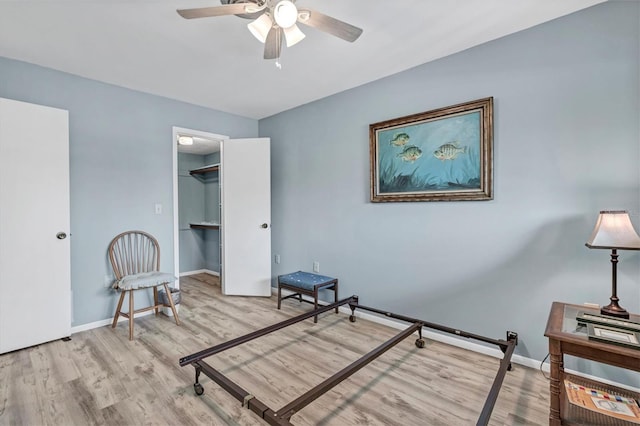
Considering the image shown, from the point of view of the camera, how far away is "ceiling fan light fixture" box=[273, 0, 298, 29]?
1.63m

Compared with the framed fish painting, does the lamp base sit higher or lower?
lower

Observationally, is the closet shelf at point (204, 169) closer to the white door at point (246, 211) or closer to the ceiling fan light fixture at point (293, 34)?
the white door at point (246, 211)

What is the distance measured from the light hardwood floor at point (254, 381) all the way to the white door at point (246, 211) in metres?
1.13

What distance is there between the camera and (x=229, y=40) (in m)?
2.40

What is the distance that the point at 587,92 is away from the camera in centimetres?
203

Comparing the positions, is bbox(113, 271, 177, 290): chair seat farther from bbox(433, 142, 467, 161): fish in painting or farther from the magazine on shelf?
the magazine on shelf

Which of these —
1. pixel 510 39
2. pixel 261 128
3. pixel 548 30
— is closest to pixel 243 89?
pixel 261 128

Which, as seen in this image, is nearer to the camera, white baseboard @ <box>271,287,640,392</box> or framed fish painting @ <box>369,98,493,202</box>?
white baseboard @ <box>271,287,640,392</box>

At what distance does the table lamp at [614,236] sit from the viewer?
154cm

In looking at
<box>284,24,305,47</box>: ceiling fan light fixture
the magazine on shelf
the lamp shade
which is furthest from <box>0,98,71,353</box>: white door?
the lamp shade

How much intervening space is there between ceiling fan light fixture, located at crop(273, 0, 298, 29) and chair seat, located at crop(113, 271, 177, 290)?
2.55m

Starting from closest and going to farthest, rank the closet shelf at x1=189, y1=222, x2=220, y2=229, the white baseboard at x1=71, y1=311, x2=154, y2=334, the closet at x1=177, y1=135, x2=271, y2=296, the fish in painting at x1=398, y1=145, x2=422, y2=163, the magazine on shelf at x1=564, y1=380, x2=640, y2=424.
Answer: the magazine on shelf at x1=564, y1=380, x2=640, y2=424 < the fish in painting at x1=398, y1=145, x2=422, y2=163 < the white baseboard at x1=71, y1=311, x2=154, y2=334 < the closet at x1=177, y1=135, x2=271, y2=296 < the closet shelf at x1=189, y1=222, x2=220, y2=229

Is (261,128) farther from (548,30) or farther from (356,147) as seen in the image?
(548,30)

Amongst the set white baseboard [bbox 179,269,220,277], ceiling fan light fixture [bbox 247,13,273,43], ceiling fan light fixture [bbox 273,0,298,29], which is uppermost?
ceiling fan light fixture [bbox 247,13,273,43]
